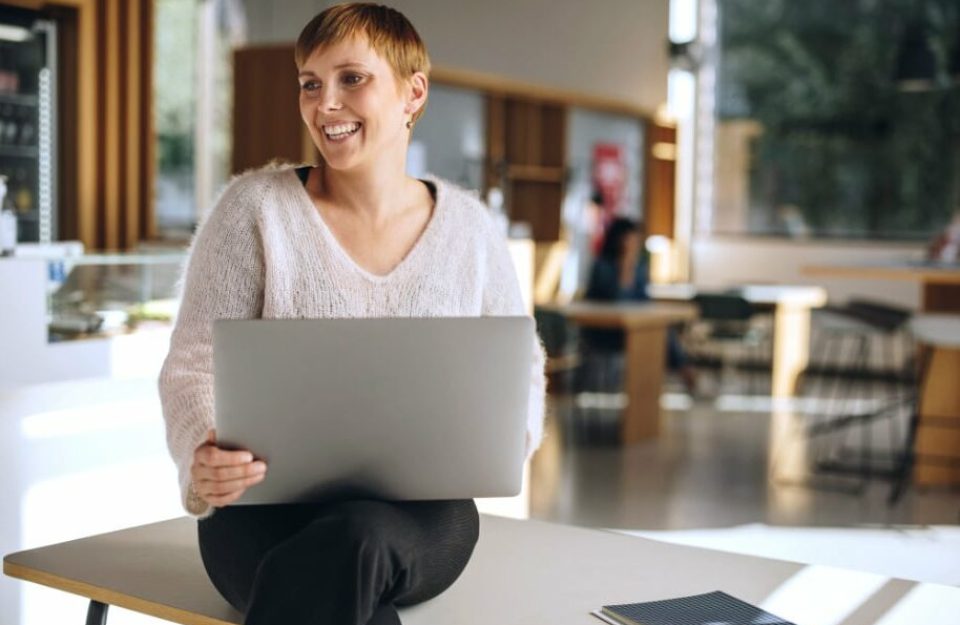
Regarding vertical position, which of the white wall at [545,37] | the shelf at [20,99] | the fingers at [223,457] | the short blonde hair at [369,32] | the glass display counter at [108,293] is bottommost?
the fingers at [223,457]

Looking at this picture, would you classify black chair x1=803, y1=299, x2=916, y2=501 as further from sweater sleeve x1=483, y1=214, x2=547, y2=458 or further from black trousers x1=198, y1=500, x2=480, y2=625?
black trousers x1=198, y1=500, x2=480, y2=625

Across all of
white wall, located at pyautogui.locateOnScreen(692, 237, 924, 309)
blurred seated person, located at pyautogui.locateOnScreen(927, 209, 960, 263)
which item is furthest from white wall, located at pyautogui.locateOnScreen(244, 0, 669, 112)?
blurred seated person, located at pyautogui.locateOnScreen(927, 209, 960, 263)

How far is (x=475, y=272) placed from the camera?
221cm

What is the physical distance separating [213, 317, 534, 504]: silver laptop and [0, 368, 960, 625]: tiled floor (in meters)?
1.18

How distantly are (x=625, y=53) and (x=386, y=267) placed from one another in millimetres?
9028

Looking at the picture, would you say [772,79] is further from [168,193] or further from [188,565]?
[188,565]

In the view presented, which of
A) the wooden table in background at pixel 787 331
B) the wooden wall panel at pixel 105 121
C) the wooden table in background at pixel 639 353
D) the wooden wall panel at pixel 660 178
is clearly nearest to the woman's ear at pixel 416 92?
the wooden wall panel at pixel 105 121

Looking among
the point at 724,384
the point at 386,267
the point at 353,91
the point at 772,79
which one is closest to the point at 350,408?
the point at 386,267

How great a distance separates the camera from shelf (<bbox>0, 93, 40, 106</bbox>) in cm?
645

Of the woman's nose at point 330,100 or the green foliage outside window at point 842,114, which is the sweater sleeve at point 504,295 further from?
the green foliage outside window at point 842,114

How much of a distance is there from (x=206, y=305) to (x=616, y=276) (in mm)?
6387

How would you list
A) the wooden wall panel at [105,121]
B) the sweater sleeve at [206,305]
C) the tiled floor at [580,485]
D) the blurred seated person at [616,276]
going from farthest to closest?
1. the blurred seated person at [616,276]
2. the wooden wall panel at [105,121]
3. the tiled floor at [580,485]
4. the sweater sleeve at [206,305]

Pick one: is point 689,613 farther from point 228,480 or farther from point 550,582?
point 228,480

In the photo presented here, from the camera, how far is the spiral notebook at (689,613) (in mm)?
1945
